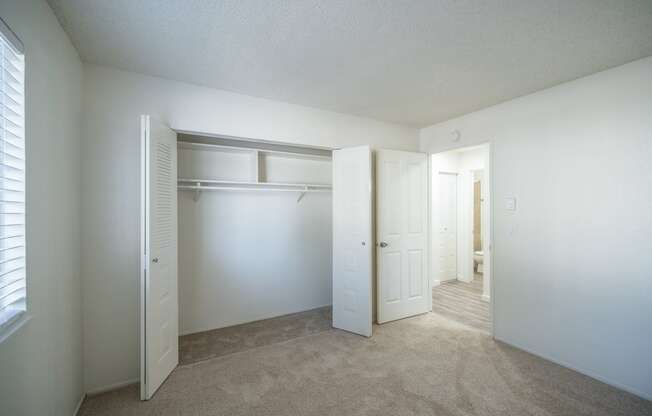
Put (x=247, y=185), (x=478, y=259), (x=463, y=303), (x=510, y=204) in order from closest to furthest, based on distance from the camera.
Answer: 1. (x=510, y=204)
2. (x=247, y=185)
3. (x=463, y=303)
4. (x=478, y=259)

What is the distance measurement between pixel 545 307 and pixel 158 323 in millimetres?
3397

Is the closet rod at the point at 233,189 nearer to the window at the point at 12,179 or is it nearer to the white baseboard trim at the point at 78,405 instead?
the window at the point at 12,179

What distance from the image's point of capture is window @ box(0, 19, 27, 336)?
113cm

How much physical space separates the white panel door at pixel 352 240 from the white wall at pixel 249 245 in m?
0.62

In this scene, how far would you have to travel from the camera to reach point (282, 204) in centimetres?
355

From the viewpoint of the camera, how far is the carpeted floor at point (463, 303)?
3.37 m

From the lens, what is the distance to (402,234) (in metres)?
3.45

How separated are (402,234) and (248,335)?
2158mm

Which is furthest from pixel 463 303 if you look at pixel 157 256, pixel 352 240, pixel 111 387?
pixel 111 387

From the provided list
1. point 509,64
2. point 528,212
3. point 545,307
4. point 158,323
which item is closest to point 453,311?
point 545,307

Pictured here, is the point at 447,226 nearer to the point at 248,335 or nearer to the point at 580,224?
the point at 580,224

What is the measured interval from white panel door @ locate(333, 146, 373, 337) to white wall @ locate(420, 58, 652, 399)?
1404mm

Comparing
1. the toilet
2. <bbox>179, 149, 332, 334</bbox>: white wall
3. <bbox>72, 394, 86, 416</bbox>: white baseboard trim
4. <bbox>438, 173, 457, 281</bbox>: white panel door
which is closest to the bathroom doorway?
<bbox>438, 173, 457, 281</bbox>: white panel door

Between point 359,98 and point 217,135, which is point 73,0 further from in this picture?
point 359,98
